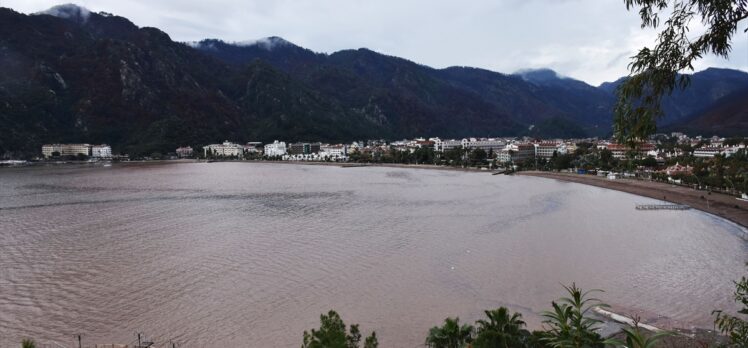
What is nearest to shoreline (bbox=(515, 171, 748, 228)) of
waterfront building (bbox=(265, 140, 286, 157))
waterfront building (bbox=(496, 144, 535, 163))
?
waterfront building (bbox=(496, 144, 535, 163))

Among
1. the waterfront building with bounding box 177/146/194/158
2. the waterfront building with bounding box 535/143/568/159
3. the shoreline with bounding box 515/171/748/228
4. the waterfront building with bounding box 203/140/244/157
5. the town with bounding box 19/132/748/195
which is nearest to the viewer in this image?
the shoreline with bounding box 515/171/748/228

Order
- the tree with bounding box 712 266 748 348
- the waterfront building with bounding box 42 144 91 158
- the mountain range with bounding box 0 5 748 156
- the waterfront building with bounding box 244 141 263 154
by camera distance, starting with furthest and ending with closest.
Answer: the waterfront building with bounding box 244 141 263 154, the mountain range with bounding box 0 5 748 156, the waterfront building with bounding box 42 144 91 158, the tree with bounding box 712 266 748 348

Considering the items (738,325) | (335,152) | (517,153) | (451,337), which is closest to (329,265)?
(451,337)

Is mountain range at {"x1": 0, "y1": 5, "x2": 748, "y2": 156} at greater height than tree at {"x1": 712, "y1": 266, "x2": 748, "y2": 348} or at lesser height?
greater

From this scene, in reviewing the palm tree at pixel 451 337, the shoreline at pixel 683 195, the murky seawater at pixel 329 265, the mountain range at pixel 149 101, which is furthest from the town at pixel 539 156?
the mountain range at pixel 149 101

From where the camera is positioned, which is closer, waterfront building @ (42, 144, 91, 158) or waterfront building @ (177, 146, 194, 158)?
waterfront building @ (42, 144, 91, 158)

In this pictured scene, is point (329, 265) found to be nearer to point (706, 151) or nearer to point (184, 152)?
point (706, 151)

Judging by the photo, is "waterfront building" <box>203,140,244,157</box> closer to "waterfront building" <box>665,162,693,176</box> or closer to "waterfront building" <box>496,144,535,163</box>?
"waterfront building" <box>496,144,535,163</box>

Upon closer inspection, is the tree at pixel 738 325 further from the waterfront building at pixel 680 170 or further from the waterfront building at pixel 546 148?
the waterfront building at pixel 546 148
